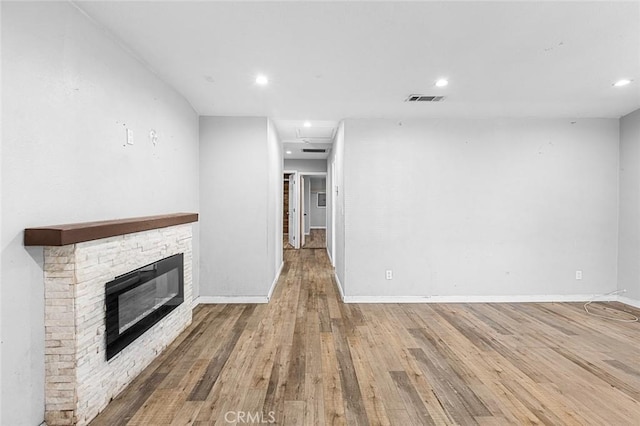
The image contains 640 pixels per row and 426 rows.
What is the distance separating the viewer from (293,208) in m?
8.12

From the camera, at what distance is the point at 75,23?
72.0 inches

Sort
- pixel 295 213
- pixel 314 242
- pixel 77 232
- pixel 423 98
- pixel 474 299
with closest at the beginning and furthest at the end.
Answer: pixel 77 232
pixel 423 98
pixel 474 299
pixel 295 213
pixel 314 242

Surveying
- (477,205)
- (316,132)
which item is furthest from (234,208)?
(477,205)

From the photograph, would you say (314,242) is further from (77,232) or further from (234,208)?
(77,232)

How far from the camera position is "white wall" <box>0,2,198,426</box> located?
4.80 ft

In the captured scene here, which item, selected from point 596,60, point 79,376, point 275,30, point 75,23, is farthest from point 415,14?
point 79,376

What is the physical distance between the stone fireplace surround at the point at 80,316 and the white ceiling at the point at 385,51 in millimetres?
1428

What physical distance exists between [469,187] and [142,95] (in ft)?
12.9

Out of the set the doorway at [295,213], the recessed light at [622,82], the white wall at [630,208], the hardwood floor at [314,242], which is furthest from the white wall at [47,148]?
the hardwood floor at [314,242]

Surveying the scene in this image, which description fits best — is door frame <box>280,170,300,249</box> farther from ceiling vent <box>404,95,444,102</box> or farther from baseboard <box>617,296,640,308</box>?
baseboard <box>617,296,640,308</box>

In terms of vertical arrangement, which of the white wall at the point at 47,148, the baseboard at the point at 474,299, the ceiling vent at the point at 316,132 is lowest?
the baseboard at the point at 474,299

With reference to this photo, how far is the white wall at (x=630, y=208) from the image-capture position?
3.85 metres

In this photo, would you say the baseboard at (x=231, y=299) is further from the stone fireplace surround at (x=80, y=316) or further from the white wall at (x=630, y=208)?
the white wall at (x=630, y=208)

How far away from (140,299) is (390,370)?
2051 mm
